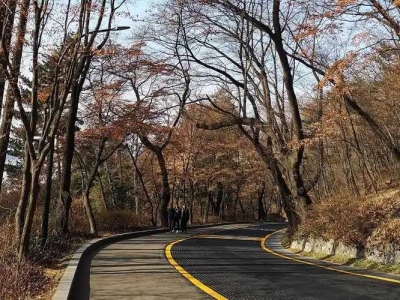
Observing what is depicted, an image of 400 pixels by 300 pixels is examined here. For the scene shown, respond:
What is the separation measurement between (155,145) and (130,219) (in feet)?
28.1

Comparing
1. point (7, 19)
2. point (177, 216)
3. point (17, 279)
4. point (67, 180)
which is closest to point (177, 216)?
point (177, 216)

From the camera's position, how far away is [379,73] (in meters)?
21.5

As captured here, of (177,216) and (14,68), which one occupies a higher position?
(14,68)

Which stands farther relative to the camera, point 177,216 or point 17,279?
point 177,216

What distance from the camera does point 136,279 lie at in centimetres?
859

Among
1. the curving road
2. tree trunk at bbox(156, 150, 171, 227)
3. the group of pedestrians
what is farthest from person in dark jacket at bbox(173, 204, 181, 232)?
the curving road

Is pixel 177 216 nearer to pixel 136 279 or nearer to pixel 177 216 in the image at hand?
pixel 177 216

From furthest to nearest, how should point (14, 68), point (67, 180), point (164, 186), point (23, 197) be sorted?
1. point (164, 186)
2. point (67, 180)
3. point (14, 68)
4. point (23, 197)

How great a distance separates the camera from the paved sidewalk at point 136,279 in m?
7.12

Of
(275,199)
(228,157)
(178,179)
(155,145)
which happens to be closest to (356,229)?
(155,145)

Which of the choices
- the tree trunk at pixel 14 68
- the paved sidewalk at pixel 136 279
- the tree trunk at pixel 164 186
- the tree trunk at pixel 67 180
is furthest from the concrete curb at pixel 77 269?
the tree trunk at pixel 164 186

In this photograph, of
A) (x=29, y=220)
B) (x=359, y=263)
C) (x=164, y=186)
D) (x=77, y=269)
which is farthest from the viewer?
(x=164, y=186)

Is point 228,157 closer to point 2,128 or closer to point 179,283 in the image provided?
point 2,128

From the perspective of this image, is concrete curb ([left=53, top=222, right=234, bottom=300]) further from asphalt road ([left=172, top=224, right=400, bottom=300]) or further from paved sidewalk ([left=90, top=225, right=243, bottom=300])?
asphalt road ([left=172, top=224, right=400, bottom=300])
